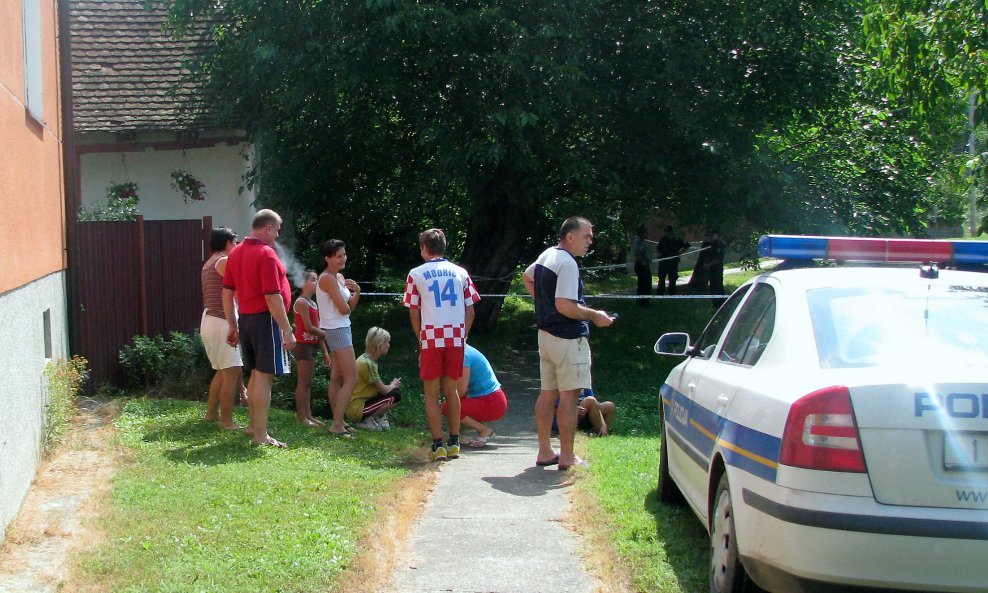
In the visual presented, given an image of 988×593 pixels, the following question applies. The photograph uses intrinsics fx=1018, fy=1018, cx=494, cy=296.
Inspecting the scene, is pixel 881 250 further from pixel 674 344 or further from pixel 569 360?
pixel 569 360

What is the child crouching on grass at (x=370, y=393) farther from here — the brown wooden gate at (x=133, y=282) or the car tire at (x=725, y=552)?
the car tire at (x=725, y=552)

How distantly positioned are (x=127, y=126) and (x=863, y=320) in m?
11.9

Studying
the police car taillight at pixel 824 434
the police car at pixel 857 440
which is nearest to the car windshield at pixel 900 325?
the police car at pixel 857 440

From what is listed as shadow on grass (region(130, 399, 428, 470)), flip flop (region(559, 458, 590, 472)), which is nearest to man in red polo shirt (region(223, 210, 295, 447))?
shadow on grass (region(130, 399, 428, 470))

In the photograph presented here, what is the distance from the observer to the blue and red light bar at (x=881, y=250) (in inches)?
196

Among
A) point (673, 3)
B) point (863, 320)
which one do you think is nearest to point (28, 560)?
point (863, 320)

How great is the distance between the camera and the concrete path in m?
5.04

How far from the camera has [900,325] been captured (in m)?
4.15

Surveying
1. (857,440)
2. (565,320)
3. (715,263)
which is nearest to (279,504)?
(565,320)

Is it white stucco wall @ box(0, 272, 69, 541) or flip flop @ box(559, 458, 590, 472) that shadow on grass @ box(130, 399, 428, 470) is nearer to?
white stucco wall @ box(0, 272, 69, 541)

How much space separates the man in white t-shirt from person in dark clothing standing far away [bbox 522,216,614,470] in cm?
77

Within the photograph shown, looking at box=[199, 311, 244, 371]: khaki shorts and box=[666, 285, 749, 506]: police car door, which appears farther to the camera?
box=[199, 311, 244, 371]: khaki shorts

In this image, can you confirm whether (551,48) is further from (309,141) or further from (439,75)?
(309,141)

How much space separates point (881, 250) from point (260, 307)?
4.62m
